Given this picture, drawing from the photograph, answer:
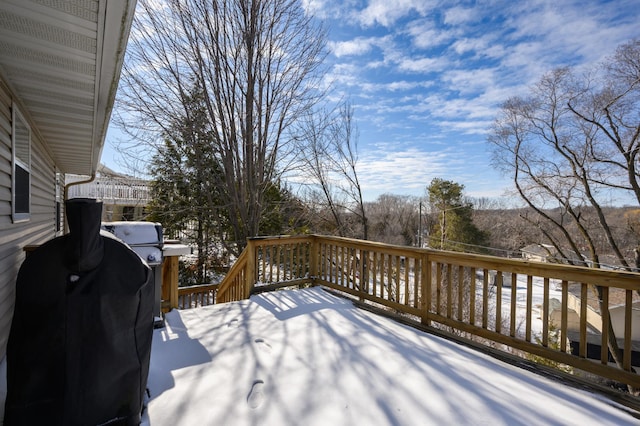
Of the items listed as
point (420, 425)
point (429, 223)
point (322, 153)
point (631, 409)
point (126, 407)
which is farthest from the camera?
point (429, 223)

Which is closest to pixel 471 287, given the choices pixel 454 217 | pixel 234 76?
pixel 234 76

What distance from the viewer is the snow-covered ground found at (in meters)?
1.96

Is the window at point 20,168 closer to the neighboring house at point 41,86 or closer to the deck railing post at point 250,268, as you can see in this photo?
the neighboring house at point 41,86

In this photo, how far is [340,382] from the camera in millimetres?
2340

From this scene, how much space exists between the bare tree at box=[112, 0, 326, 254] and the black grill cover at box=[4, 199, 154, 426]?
687 centimetres

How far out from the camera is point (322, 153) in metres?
10.5

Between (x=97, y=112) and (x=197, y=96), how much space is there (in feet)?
18.8

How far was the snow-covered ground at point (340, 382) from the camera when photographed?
6.45 ft

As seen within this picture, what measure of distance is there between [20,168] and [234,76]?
5.77 metres

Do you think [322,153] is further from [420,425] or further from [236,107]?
[420,425]

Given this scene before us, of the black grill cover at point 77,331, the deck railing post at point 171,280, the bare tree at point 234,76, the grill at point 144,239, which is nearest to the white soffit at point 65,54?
the black grill cover at point 77,331

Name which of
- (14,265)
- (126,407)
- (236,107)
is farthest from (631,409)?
(236,107)

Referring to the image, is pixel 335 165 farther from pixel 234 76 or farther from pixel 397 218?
pixel 397 218

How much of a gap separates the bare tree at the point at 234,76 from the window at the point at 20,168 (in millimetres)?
4976
